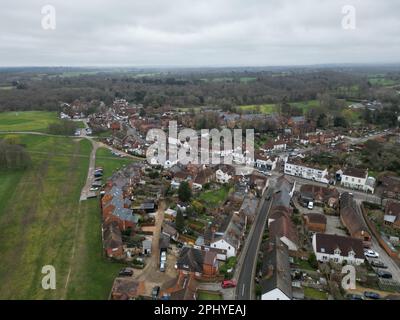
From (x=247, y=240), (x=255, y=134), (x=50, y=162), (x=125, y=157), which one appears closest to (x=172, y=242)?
(x=247, y=240)

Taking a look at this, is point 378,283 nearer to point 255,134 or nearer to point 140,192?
point 140,192

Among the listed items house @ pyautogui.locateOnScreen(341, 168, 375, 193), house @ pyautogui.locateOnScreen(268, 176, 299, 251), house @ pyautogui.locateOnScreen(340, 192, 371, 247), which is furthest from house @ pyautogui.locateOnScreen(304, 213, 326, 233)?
house @ pyautogui.locateOnScreen(341, 168, 375, 193)

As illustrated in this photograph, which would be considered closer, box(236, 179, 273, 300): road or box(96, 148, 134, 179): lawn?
box(236, 179, 273, 300): road

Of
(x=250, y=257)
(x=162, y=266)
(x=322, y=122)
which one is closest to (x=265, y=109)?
(x=322, y=122)

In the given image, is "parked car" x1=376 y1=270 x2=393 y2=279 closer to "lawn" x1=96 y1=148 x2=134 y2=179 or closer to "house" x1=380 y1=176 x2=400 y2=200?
"house" x1=380 y1=176 x2=400 y2=200

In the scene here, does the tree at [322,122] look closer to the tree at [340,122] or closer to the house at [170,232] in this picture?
the tree at [340,122]

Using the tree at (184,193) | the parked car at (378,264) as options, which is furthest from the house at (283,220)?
the tree at (184,193)
